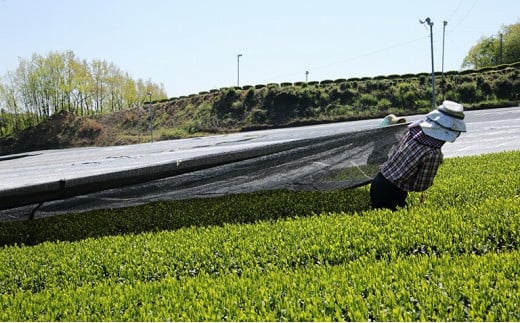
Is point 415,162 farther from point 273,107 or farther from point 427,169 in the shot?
point 273,107

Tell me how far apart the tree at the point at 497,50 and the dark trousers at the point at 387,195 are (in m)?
63.8

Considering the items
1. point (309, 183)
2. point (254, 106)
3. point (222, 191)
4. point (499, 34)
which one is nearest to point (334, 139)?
point (309, 183)

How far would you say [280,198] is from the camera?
21.1 ft

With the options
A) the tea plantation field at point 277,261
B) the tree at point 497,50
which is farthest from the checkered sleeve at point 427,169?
the tree at point 497,50

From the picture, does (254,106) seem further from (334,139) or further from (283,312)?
(283,312)

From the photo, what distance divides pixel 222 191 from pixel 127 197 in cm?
130

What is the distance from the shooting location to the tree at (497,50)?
62000mm

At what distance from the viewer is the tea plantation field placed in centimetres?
282

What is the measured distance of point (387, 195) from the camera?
207 inches

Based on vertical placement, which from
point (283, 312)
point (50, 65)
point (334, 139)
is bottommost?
point (283, 312)

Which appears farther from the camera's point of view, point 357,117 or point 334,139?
point 357,117

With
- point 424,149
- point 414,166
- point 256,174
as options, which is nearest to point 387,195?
point 414,166

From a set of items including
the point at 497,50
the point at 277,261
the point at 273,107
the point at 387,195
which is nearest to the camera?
the point at 277,261

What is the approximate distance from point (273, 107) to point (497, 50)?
40162 millimetres
